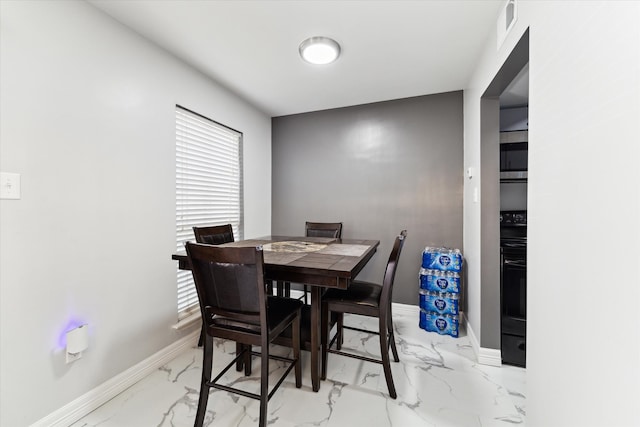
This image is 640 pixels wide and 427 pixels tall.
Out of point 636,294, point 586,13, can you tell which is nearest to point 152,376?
point 636,294

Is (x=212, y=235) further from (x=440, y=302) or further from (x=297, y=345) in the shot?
(x=440, y=302)

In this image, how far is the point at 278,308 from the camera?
1.70 m

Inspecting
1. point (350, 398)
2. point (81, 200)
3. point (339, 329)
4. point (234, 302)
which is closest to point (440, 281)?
point (339, 329)

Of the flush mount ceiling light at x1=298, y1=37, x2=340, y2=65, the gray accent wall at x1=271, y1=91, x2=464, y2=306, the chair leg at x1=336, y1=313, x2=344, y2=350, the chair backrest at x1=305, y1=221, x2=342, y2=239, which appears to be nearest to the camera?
the flush mount ceiling light at x1=298, y1=37, x2=340, y2=65

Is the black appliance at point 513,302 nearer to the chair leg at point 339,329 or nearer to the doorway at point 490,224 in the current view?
the doorway at point 490,224

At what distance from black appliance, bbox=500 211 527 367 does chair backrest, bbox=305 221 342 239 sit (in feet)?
5.29

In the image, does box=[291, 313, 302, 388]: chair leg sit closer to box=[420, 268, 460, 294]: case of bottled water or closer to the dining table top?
the dining table top

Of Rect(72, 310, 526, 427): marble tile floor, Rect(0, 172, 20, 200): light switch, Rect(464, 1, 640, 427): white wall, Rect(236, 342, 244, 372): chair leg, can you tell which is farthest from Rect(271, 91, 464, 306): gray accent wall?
Rect(0, 172, 20, 200): light switch

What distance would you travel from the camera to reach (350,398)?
Answer: 172 centimetres

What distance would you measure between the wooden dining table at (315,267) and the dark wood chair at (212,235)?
0.39 meters

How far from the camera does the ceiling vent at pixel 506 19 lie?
147 cm

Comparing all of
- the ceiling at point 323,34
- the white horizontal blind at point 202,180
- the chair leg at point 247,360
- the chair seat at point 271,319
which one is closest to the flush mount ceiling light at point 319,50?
the ceiling at point 323,34

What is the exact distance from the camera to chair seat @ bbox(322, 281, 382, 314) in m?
1.80

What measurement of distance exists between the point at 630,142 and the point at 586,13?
499 millimetres
